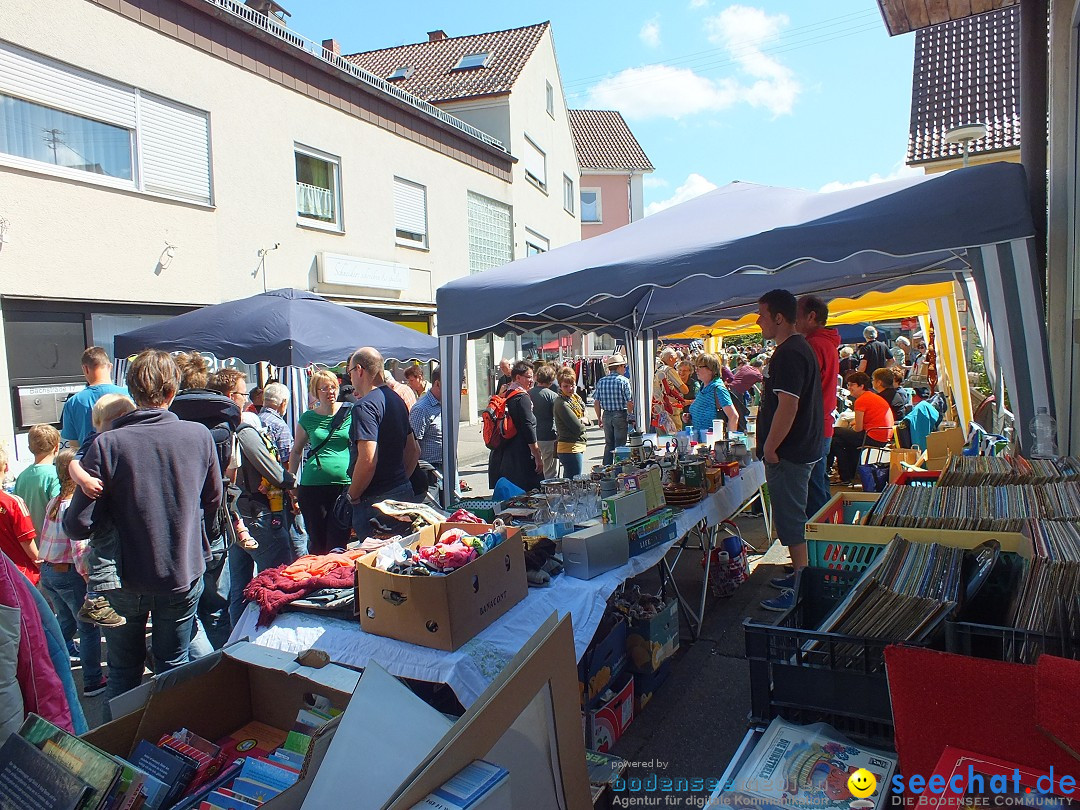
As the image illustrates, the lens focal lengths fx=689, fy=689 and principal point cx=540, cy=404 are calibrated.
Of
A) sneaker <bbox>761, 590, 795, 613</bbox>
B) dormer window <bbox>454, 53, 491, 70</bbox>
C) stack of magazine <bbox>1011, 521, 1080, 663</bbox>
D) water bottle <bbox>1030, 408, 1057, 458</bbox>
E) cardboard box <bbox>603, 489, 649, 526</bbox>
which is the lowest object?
sneaker <bbox>761, 590, 795, 613</bbox>

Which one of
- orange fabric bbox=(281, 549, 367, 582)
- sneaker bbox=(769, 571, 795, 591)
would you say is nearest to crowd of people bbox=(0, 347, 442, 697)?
orange fabric bbox=(281, 549, 367, 582)

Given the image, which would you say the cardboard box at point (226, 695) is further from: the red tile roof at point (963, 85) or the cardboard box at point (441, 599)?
the red tile roof at point (963, 85)

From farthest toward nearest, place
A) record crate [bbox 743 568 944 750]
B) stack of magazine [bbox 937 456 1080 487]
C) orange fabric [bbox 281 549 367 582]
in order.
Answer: orange fabric [bbox 281 549 367 582] → stack of magazine [bbox 937 456 1080 487] → record crate [bbox 743 568 944 750]

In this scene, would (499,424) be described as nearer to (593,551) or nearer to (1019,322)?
(593,551)

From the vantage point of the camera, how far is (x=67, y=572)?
12.5ft

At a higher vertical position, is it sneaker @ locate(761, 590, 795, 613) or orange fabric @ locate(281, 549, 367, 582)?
orange fabric @ locate(281, 549, 367, 582)

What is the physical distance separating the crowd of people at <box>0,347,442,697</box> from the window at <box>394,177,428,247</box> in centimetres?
931

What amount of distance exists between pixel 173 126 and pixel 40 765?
9.65 meters

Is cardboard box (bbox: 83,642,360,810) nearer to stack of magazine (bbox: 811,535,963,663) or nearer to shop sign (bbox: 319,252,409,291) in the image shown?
stack of magazine (bbox: 811,535,963,663)

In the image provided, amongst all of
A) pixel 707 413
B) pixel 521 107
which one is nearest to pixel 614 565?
pixel 707 413

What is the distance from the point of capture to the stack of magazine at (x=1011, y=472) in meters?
2.61

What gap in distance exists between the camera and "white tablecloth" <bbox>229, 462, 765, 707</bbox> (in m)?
2.24

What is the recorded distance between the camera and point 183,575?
298cm

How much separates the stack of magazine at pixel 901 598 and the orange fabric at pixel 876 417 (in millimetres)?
5768
